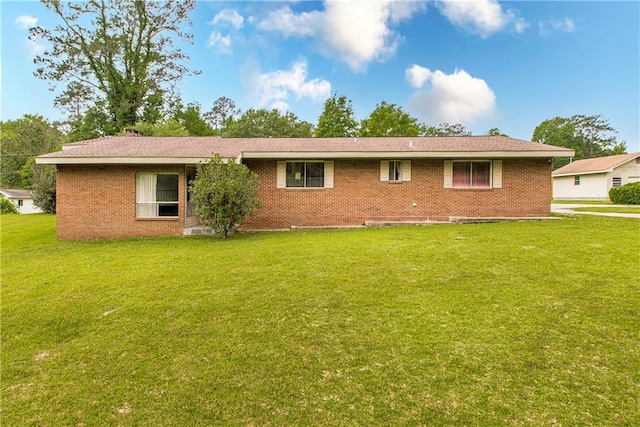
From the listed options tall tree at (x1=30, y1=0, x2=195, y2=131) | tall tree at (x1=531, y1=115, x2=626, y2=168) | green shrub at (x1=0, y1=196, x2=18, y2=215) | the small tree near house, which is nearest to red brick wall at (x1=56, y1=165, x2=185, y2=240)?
the small tree near house

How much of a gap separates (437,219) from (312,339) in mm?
9792

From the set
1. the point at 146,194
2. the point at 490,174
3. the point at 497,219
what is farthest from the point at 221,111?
the point at 497,219

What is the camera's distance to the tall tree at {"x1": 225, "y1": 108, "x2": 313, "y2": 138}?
43.8 meters

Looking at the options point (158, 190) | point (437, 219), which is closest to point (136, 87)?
point (158, 190)

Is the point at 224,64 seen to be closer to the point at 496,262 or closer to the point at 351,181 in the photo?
the point at 351,181

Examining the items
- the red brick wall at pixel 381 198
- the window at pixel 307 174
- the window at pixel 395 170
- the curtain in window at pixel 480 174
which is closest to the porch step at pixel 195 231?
the red brick wall at pixel 381 198

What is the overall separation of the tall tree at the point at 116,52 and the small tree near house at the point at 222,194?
21.7 meters

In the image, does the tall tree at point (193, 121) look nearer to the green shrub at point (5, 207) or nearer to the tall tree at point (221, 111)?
the tall tree at point (221, 111)

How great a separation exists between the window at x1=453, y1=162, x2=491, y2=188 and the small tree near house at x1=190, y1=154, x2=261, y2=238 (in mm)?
7557

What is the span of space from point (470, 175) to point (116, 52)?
27.7 metres

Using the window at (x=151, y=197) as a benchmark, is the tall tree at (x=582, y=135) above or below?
above

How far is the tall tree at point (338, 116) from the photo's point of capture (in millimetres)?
37438

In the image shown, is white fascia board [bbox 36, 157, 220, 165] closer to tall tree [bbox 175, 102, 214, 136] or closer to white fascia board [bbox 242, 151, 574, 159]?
white fascia board [bbox 242, 151, 574, 159]

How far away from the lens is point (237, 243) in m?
9.07
